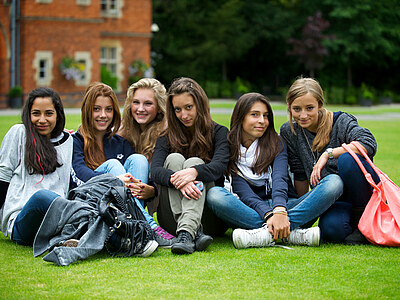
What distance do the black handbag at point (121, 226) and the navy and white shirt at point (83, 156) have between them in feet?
1.80

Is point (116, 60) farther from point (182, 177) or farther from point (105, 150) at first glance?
point (182, 177)

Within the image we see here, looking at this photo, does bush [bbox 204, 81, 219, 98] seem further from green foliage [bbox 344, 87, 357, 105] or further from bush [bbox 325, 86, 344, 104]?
green foliage [bbox 344, 87, 357, 105]

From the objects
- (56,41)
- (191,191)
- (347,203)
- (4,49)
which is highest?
(56,41)

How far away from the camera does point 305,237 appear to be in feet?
14.8

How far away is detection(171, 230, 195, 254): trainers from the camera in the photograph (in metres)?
4.25

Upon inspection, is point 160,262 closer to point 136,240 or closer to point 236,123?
point 136,240

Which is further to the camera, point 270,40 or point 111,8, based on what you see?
point 270,40

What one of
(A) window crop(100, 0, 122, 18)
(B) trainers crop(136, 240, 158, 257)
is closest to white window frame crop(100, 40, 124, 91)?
(A) window crop(100, 0, 122, 18)

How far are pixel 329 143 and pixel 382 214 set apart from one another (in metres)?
0.74

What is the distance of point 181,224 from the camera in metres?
4.36

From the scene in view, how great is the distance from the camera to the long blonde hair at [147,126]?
5.41 metres

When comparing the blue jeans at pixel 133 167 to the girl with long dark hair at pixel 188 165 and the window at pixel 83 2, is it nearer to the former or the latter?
the girl with long dark hair at pixel 188 165

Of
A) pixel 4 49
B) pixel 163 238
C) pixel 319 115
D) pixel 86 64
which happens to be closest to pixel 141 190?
pixel 163 238

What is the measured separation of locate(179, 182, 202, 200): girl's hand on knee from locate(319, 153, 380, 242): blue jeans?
1.02 metres
